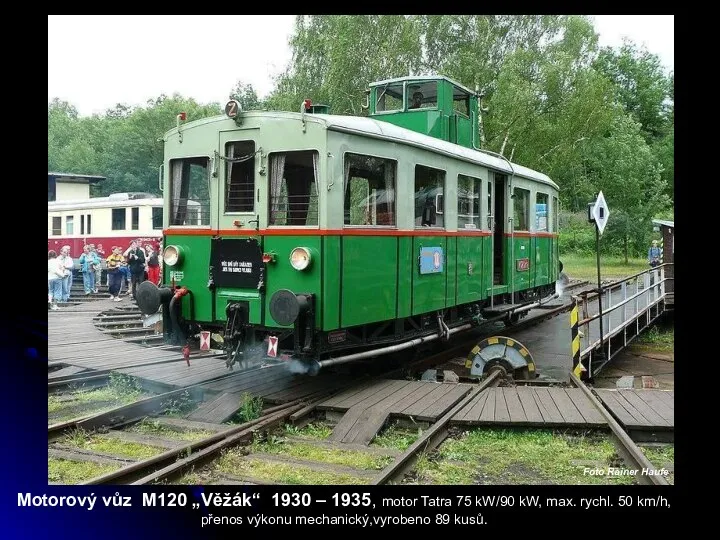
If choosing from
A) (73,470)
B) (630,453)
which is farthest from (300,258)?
(630,453)

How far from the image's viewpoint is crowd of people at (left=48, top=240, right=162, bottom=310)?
53.7 feet

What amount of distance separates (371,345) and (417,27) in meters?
12.8

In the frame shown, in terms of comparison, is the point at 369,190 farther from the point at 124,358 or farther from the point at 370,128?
the point at 124,358

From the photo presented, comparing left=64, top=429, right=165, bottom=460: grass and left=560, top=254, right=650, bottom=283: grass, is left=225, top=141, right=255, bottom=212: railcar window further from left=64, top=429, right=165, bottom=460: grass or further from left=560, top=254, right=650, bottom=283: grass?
left=560, top=254, right=650, bottom=283: grass

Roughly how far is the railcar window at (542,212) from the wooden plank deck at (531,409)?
19.9ft

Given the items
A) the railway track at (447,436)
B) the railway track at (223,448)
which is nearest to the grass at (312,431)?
the railway track at (223,448)

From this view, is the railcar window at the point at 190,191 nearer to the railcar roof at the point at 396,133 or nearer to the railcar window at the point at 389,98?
the railcar roof at the point at 396,133

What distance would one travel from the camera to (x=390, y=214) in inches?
309

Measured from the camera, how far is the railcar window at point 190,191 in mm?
7777

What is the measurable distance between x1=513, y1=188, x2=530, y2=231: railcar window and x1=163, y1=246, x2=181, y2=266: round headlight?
663 centimetres

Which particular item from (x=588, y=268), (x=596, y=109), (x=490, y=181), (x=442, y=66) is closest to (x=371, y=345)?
(x=490, y=181)

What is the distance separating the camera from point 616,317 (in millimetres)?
11719

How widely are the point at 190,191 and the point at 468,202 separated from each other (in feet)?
14.1
